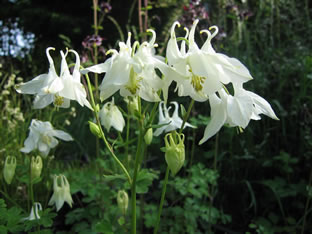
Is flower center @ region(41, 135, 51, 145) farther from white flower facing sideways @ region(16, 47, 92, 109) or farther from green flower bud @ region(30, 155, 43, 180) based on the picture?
white flower facing sideways @ region(16, 47, 92, 109)

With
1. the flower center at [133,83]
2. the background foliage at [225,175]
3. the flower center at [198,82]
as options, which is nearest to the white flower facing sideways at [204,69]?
the flower center at [198,82]

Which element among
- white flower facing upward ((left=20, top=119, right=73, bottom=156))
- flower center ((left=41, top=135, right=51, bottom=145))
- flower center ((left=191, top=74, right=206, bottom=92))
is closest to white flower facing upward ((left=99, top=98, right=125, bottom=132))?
white flower facing upward ((left=20, top=119, right=73, bottom=156))

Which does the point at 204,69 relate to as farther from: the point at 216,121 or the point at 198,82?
the point at 216,121

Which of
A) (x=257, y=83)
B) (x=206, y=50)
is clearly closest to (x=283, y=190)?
(x=257, y=83)

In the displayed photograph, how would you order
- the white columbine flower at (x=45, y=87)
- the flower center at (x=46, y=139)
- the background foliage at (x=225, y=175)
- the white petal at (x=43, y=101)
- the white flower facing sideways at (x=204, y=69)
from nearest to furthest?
the white flower facing sideways at (x=204, y=69), the white columbine flower at (x=45, y=87), the white petal at (x=43, y=101), the flower center at (x=46, y=139), the background foliage at (x=225, y=175)

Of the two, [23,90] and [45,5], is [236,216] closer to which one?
[23,90]

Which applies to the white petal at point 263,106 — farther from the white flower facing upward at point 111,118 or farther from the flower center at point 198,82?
the white flower facing upward at point 111,118
